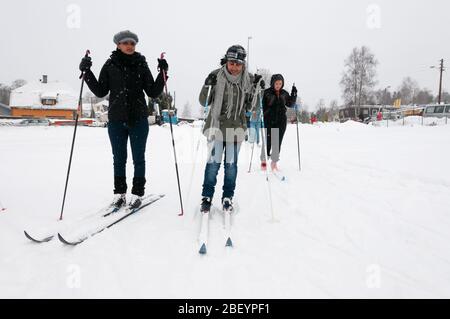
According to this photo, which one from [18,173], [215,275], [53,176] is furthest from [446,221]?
[18,173]

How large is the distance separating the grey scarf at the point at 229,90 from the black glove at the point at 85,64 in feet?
5.19

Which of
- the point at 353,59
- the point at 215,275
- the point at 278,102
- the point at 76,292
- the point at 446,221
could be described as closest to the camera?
the point at 76,292

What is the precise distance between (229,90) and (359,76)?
45.8 metres

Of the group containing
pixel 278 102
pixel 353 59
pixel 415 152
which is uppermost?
pixel 353 59

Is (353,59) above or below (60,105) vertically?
above

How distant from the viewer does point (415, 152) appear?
803 cm

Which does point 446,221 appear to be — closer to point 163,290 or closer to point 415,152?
point 163,290

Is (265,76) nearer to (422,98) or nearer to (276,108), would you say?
(276,108)

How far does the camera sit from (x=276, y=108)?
643 centimetres

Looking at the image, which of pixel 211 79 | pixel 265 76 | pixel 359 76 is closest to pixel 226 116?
pixel 211 79

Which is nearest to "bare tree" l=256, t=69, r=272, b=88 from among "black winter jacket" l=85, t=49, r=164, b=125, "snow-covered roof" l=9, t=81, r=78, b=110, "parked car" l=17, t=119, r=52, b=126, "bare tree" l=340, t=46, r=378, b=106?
"black winter jacket" l=85, t=49, r=164, b=125

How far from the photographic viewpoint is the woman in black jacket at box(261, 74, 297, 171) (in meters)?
6.38

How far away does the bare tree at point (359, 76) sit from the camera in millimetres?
43094

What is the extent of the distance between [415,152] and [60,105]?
5350cm
